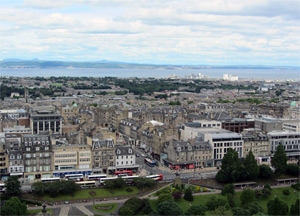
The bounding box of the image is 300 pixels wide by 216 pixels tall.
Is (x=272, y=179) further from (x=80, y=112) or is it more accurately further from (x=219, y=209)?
(x=80, y=112)

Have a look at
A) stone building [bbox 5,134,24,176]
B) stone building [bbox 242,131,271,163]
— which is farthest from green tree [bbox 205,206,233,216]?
stone building [bbox 5,134,24,176]

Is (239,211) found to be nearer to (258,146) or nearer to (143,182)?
(143,182)

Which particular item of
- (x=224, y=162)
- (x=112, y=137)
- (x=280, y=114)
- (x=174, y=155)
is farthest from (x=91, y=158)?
(x=280, y=114)

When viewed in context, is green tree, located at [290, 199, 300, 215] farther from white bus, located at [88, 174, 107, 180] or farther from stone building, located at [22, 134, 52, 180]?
stone building, located at [22, 134, 52, 180]

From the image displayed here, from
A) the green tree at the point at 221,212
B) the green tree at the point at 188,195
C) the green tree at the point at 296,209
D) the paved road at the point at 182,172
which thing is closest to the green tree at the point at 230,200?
the green tree at the point at 188,195

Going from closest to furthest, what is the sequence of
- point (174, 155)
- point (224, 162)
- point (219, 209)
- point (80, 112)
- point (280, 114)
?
point (219, 209)
point (224, 162)
point (174, 155)
point (80, 112)
point (280, 114)

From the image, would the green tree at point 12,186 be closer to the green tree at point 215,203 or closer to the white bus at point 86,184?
the white bus at point 86,184

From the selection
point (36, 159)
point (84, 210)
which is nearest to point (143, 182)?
point (84, 210)
